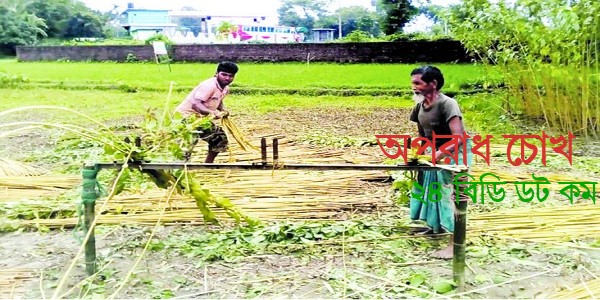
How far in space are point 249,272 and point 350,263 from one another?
0.53 meters

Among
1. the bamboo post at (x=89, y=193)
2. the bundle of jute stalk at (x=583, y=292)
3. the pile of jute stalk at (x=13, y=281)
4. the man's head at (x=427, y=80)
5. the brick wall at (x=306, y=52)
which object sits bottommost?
the pile of jute stalk at (x=13, y=281)

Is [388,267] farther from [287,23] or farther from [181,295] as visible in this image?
[287,23]

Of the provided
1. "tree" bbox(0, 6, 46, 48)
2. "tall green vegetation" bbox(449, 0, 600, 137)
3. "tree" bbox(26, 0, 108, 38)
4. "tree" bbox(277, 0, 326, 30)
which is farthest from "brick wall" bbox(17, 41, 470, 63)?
"tree" bbox(277, 0, 326, 30)

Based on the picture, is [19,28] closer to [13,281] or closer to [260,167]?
[13,281]

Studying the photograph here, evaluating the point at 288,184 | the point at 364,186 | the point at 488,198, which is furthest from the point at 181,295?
the point at 488,198

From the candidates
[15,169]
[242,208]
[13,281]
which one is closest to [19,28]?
[15,169]

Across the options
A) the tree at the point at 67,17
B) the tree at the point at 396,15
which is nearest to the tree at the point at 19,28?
the tree at the point at 67,17

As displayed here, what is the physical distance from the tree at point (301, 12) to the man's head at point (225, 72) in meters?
28.7

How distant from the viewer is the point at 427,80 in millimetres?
3076

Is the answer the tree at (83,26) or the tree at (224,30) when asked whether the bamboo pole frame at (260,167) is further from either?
the tree at (224,30)

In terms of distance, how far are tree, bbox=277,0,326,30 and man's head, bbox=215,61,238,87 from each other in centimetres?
2874

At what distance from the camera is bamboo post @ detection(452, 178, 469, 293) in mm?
2613

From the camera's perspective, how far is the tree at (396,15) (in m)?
19.8

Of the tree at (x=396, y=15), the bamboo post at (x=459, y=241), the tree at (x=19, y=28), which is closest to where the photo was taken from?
the bamboo post at (x=459, y=241)
